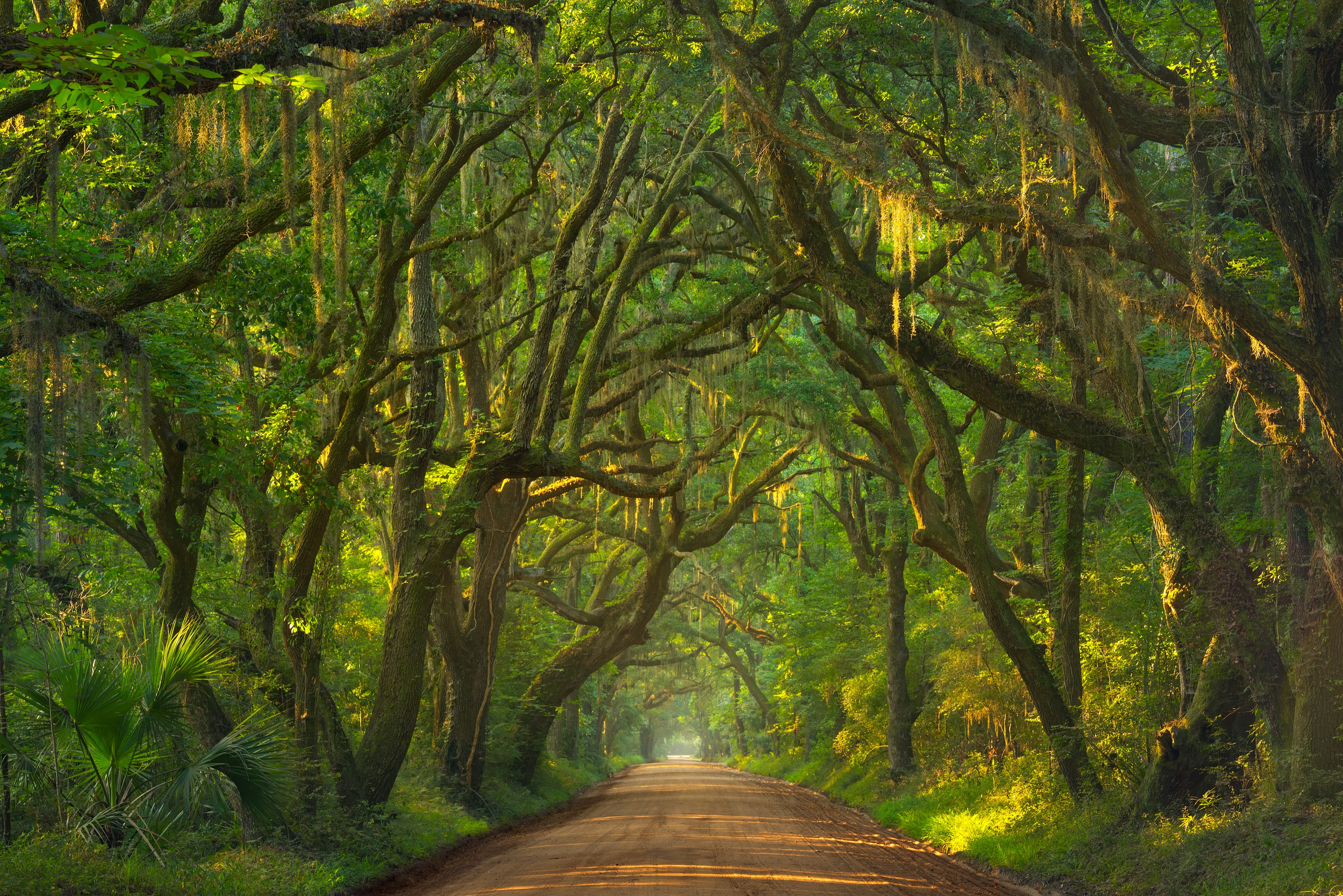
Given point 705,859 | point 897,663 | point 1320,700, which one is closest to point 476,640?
point 705,859

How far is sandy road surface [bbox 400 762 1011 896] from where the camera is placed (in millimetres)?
8352

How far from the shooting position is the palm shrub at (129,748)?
660cm

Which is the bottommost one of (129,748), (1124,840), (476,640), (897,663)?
(1124,840)

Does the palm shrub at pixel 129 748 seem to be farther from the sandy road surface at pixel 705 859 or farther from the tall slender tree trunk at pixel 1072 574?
the tall slender tree trunk at pixel 1072 574

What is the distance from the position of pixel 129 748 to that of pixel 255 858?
178 cm

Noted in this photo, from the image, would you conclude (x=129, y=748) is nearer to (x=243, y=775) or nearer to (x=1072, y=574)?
(x=243, y=775)

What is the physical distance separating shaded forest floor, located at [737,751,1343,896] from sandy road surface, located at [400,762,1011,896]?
0.56 meters

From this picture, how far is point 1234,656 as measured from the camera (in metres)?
8.86

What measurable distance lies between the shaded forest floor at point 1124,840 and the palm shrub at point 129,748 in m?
7.06

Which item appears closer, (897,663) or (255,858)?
(255,858)

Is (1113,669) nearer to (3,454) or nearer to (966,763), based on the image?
(966,763)

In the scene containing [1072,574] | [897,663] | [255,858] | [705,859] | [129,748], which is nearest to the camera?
[129,748]

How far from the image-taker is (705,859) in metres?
10.1

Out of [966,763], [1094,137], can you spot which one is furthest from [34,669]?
[966,763]
